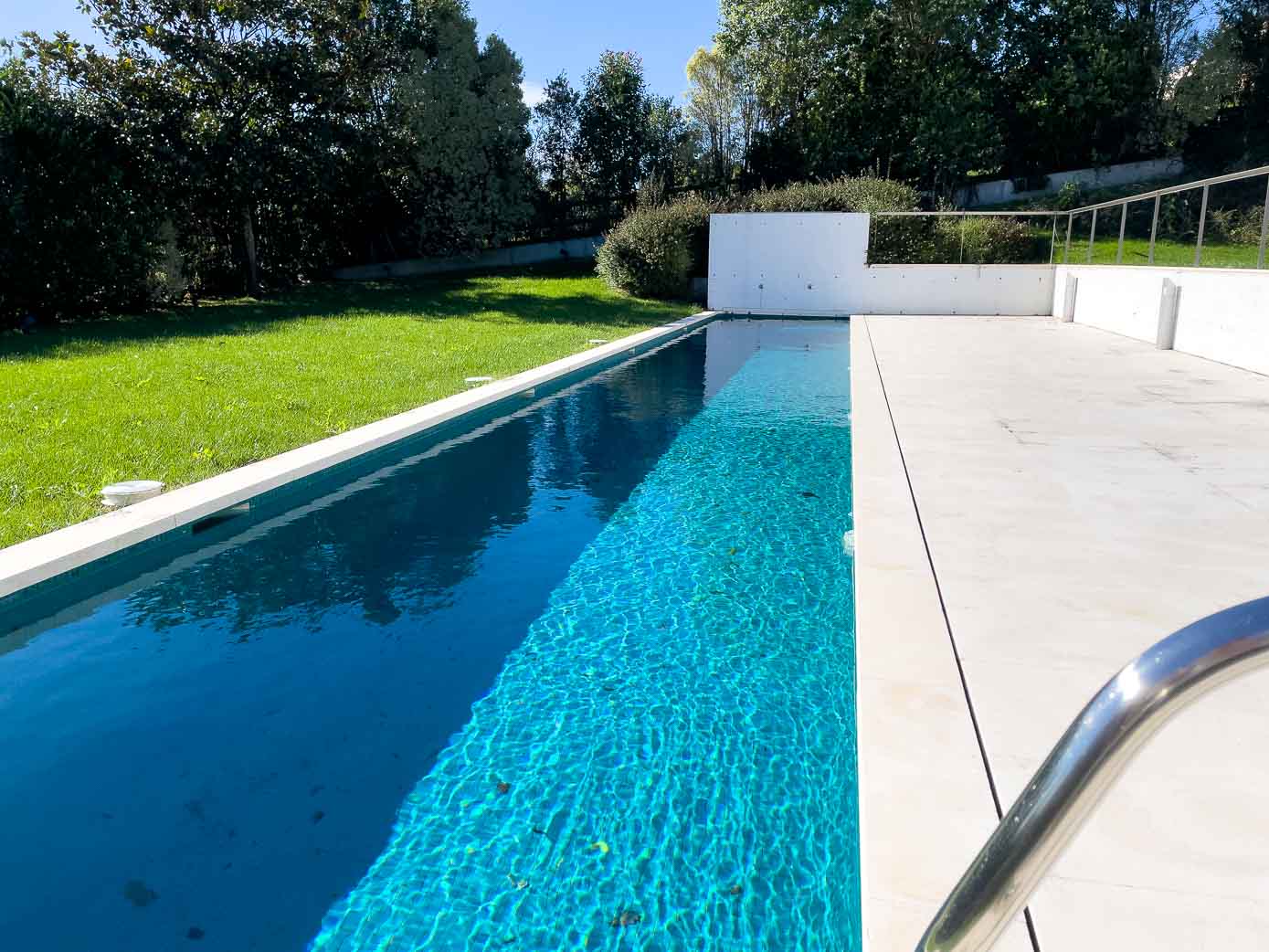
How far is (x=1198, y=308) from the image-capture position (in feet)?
34.5

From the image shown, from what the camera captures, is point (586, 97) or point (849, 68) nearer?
point (849, 68)

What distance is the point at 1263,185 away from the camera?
28.5 feet

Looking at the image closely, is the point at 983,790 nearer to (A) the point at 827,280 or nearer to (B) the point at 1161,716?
(B) the point at 1161,716

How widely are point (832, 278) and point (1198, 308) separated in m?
8.86

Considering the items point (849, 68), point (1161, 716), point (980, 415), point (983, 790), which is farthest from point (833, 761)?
point (849, 68)

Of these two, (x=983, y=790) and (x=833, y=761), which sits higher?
(x=983, y=790)

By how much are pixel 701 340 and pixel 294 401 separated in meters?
8.30

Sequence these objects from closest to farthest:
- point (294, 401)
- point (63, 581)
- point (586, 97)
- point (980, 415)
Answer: point (63, 581)
point (980, 415)
point (294, 401)
point (586, 97)

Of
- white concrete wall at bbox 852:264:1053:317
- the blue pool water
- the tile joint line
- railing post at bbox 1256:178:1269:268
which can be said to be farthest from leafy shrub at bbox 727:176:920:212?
the blue pool water

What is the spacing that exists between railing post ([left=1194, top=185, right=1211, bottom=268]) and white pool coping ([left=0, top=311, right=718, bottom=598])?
8379 mm

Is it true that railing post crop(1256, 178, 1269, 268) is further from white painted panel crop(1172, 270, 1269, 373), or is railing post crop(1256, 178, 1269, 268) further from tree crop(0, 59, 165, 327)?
tree crop(0, 59, 165, 327)

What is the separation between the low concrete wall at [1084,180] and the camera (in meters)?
27.3

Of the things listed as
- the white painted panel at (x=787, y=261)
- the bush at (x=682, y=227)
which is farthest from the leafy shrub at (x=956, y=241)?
the bush at (x=682, y=227)

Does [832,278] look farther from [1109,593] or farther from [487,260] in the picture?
[1109,593]
